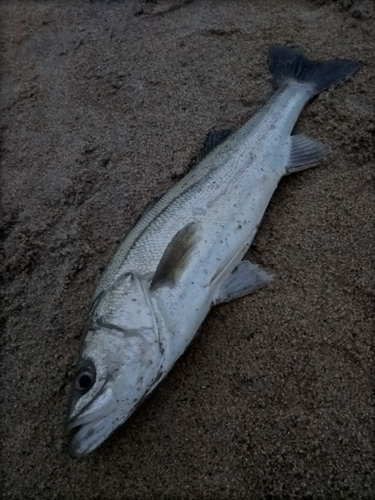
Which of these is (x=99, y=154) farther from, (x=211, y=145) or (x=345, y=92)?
(x=345, y=92)

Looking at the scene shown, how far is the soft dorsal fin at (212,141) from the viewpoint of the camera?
123 inches

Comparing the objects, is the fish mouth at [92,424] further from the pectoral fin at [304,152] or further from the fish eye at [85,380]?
the pectoral fin at [304,152]

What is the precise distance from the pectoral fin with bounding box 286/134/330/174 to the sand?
8 cm

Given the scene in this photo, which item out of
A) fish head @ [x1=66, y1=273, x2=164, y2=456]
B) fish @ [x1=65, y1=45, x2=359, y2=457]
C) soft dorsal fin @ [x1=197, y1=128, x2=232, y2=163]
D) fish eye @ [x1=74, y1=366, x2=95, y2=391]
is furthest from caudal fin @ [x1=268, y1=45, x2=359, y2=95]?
fish eye @ [x1=74, y1=366, x2=95, y2=391]

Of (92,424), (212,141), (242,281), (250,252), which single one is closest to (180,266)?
(242,281)

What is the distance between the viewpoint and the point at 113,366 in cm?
207

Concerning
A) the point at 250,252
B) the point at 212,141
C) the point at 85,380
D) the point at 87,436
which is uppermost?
the point at 212,141

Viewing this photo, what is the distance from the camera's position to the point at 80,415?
1971mm

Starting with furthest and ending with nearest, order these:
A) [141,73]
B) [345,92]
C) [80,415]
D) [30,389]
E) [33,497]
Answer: [141,73] < [345,92] < [30,389] < [33,497] < [80,415]

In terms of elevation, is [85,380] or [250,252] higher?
[85,380]

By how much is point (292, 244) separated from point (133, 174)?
129cm

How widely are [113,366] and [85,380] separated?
0.15 m

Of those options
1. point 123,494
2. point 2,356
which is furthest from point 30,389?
point 123,494

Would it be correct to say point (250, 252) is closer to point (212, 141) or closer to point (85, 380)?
point (212, 141)
